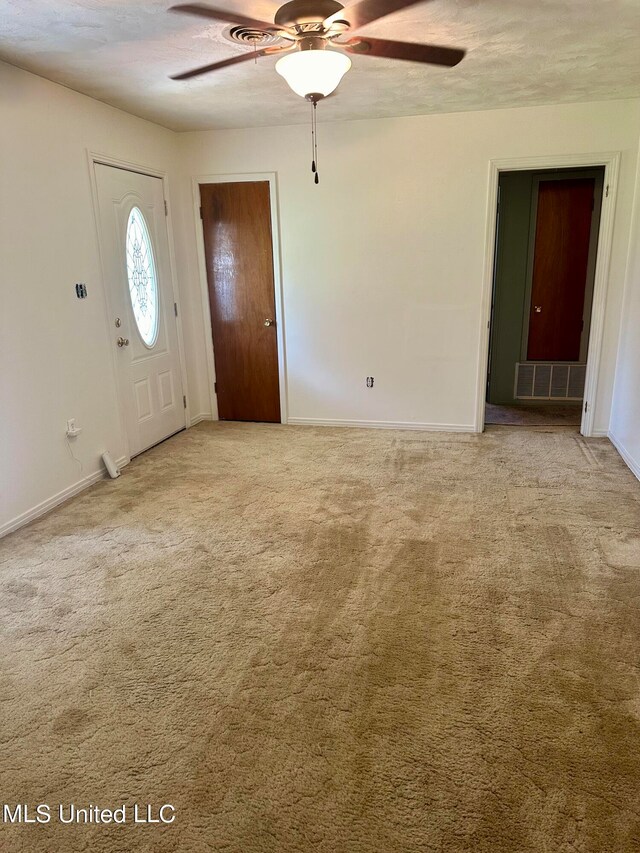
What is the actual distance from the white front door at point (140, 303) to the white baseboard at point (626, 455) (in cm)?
376

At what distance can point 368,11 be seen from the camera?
2.31 m

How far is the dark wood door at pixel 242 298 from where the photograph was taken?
5035 mm

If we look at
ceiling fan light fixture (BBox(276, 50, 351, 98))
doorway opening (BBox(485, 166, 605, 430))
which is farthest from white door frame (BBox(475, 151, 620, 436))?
ceiling fan light fixture (BBox(276, 50, 351, 98))

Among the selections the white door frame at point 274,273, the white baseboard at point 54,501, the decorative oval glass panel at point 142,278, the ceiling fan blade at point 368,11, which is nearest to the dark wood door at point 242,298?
the white door frame at point 274,273

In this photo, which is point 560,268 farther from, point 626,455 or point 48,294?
point 48,294

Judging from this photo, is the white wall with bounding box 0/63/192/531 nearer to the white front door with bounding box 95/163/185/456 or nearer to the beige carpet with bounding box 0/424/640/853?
the white front door with bounding box 95/163/185/456

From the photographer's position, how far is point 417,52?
9.24 ft

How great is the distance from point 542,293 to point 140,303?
409 cm

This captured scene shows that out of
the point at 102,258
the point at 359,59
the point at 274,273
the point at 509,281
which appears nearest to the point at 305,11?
the point at 359,59

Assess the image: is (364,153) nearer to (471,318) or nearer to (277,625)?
(471,318)

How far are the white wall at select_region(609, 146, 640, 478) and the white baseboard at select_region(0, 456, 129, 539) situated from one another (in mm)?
3828

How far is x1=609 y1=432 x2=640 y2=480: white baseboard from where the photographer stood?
3910mm

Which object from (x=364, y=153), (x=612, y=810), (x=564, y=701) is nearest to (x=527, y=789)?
(x=612, y=810)

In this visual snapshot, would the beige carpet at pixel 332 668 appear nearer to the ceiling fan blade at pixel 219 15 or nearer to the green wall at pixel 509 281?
the ceiling fan blade at pixel 219 15
